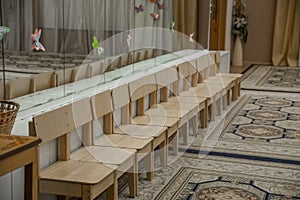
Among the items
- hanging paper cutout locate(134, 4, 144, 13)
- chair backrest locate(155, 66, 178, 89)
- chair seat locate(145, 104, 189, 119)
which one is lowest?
chair seat locate(145, 104, 189, 119)

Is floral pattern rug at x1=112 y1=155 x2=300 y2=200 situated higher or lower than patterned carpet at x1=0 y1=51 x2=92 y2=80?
lower

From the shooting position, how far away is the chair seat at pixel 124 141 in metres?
3.59

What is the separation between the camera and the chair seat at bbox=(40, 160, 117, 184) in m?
2.91

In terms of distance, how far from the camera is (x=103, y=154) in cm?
339

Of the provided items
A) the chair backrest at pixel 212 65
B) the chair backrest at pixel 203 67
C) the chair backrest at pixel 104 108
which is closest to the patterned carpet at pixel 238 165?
the chair backrest at pixel 104 108

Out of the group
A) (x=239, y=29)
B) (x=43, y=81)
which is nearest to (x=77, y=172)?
(x=43, y=81)

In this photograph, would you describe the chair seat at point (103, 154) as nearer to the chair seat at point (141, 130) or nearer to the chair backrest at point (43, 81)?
the chair seat at point (141, 130)

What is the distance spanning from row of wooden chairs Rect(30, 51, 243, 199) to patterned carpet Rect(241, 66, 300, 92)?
10.4 feet

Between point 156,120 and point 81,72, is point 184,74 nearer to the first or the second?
point 156,120

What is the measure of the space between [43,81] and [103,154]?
0.75 m

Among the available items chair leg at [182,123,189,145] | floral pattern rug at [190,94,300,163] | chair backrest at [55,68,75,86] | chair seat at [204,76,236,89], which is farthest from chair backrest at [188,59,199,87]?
chair backrest at [55,68,75,86]

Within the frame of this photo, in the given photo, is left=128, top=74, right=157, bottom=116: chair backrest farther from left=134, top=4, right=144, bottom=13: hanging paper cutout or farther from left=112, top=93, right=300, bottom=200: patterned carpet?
left=134, top=4, right=144, bottom=13: hanging paper cutout

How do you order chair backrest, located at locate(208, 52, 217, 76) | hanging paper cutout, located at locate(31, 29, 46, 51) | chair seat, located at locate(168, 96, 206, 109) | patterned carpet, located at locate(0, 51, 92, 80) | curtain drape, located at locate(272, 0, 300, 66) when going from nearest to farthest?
patterned carpet, located at locate(0, 51, 92, 80) < hanging paper cutout, located at locate(31, 29, 46, 51) < chair seat, located at locate(168, 96, 206, 109) < chair backrest, located at locate(208, 52, 217, 76) < curtain drape, located at locate(272, 0, 300, 66)

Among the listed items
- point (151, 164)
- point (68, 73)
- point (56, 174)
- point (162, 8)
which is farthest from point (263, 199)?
point (162, 8)
